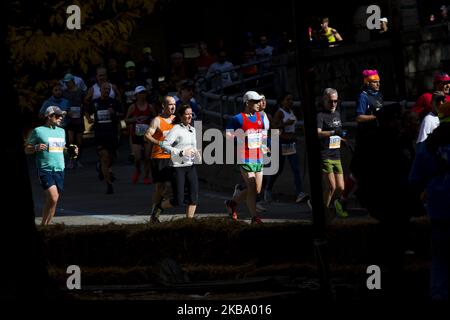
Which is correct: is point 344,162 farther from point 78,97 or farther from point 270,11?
point 270,11

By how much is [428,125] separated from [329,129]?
1.73m

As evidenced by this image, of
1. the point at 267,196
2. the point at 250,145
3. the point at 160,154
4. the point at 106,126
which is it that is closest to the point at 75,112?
the point at 106,126

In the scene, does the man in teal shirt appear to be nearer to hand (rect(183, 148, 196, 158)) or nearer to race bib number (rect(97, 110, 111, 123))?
hand (rect(183, 148, 196, 158))

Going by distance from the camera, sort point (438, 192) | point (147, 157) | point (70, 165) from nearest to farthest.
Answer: point (438, 192) → point (147, 157) → point (70, 165)

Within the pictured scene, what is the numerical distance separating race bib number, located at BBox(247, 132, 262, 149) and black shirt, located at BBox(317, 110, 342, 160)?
2.76 feet

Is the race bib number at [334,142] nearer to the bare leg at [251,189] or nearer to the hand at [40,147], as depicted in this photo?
the bare leg at [251,189]

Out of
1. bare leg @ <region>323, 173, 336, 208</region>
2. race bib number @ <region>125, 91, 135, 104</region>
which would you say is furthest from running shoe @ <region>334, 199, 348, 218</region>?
race bib number @ <region>125, 91, 135, 104</region>

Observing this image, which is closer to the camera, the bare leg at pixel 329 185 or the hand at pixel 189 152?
the hand at pixel 189 152

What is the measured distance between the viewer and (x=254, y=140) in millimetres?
17703

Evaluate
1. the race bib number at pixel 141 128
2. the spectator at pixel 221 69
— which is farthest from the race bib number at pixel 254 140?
the spectator at pixel 221 69

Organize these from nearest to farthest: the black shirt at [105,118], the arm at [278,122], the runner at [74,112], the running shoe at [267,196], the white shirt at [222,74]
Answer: the arm at [278,122] < the running shoe at [267,196] < the black shirt at [105,118] < the runner at [74,112] < the white shirt at [222,74]

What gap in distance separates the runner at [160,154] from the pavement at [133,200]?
667mm

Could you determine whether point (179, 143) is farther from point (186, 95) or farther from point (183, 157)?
point (186, 95)

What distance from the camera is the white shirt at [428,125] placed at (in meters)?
16.7
